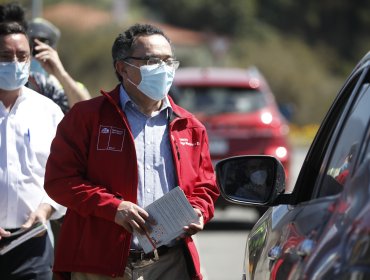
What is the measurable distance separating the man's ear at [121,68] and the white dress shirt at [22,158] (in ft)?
2.54

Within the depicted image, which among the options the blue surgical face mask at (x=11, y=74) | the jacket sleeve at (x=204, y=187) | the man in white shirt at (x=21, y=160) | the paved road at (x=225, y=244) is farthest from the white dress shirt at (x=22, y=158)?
the paved road at (x=225, y=244)

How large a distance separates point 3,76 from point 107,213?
1.35m

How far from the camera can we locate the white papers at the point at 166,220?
15.7ft

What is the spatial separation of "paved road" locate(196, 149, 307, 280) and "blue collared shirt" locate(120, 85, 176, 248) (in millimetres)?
4438

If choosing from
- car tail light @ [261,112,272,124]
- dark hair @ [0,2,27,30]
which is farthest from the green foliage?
dark hair @ [0,2,27,30]

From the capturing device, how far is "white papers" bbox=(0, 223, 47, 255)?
18.4 ft

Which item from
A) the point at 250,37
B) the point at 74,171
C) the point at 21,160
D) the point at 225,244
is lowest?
the point at 250,37

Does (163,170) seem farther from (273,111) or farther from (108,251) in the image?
(273,111)

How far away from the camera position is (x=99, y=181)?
4984 millimetres

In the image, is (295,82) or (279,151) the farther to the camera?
(295,82)

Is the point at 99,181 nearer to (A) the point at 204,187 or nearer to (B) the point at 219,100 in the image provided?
(A) the point at 204,187

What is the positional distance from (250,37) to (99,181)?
211 ft

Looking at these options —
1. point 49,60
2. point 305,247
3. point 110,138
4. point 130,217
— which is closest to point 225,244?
point 49,60

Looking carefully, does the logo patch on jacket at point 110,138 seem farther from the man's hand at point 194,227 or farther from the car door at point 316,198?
the car door at point 316,198
